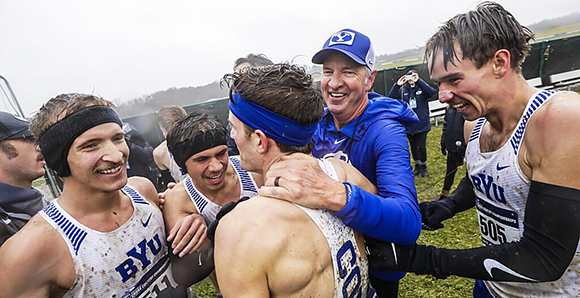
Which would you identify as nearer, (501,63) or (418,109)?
(501,63)

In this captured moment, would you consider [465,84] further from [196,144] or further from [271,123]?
[196,144]

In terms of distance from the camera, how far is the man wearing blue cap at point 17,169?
2.43 meters

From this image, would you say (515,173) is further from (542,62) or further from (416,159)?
(542,62)

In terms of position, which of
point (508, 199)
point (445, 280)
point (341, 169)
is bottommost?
point (445, 280)

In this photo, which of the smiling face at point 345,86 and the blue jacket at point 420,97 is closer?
the smiling face at point 345,86

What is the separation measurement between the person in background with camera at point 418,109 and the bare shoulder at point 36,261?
6384mm

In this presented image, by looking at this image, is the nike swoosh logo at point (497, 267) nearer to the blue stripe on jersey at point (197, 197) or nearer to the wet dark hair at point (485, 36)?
the wet dark hair at point (485, 36)

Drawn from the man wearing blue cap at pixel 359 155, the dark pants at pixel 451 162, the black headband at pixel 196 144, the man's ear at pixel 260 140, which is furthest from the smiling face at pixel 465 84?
the dark pants at pixel 451 162

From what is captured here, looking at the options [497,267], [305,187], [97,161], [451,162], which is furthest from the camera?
[451,162]

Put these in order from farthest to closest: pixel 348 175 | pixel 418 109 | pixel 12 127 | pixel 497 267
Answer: pixel 418 109
pixel 12 127
pixel 348 175
pixel 497 267

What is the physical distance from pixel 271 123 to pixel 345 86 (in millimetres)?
1010

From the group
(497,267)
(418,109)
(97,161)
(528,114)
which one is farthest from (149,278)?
(418,109)

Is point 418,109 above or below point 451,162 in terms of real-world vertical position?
above

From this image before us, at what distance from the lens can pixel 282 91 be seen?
5.09ft
